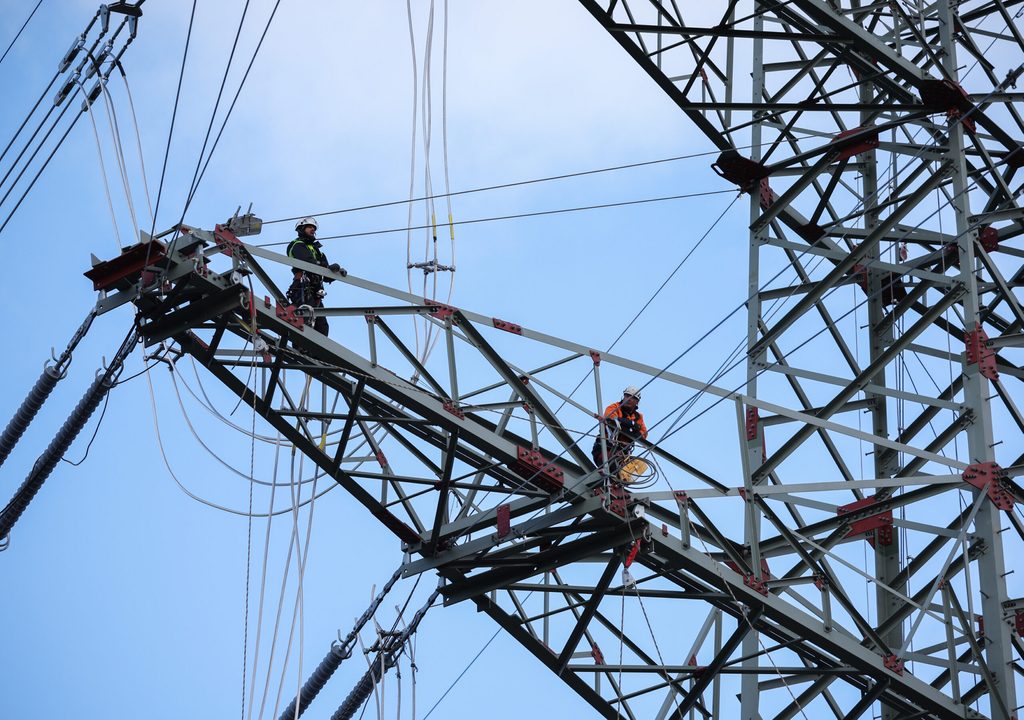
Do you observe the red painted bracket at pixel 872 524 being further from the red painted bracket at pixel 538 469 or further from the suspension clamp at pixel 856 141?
the suspension clamp at pixel 856 141

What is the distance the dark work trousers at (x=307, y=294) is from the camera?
19.5 metres

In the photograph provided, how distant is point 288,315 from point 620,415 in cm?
488

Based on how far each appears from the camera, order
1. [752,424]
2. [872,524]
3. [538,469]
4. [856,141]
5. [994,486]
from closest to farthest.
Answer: [538,469] → [994,486] → [872,524] → [752,424] → [856,141]

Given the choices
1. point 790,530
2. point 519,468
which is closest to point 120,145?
point 519,468

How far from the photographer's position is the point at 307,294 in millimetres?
19609

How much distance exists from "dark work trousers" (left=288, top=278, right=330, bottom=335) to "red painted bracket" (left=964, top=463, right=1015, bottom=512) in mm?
7863

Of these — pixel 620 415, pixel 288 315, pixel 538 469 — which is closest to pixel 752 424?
pixel 620 415

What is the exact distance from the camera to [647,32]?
20797mm

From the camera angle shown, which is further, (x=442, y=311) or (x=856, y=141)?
(x=856, y=141)

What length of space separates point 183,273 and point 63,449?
2.22 m

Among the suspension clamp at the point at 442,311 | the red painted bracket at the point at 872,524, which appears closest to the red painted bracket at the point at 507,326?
the suspension clamp at the point at 442,311

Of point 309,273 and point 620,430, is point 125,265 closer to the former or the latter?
point 309,273

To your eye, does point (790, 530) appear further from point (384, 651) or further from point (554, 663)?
point (384, 651)

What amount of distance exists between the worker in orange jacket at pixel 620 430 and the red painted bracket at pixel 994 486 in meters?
3.94
